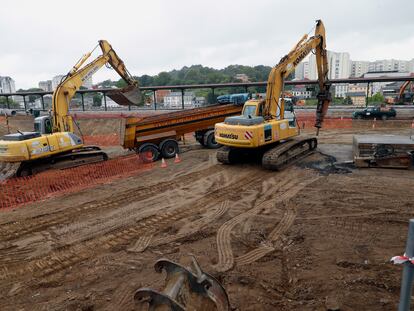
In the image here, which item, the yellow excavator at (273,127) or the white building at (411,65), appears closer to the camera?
the yellow excavator at (273,127)

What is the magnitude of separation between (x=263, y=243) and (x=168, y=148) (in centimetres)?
922

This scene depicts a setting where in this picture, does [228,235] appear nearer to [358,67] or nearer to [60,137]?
[60,137]

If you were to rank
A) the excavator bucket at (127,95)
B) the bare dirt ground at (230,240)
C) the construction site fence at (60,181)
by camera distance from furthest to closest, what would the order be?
the excavator bucket at (127,95) → the construction site fence at (60,181) → the bare dirt ground at (230,240)

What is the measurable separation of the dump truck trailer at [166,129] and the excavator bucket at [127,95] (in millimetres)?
1447

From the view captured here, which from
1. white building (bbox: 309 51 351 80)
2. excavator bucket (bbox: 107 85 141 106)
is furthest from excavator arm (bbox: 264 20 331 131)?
white building (bbox: 309 51 351 80)

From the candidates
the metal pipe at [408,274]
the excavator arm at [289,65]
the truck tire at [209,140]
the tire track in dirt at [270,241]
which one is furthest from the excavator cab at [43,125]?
the metal pipe at [408,274]

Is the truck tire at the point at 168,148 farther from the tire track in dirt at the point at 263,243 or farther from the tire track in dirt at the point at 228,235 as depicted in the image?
the tire track in dirt at the point at 263,243

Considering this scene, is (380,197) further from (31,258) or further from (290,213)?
(31,258)

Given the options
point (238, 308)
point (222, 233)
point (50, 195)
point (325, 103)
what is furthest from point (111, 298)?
point (325, 103)

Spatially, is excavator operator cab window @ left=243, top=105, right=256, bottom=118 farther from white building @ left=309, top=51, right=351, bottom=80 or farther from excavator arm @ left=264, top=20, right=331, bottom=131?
white building @ left=309, top=51, right=351, bottom=80

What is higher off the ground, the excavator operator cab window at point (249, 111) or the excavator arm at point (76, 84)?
the excavator arm at point (76, 84)

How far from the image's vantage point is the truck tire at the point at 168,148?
46.9 ft

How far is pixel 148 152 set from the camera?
1388cm

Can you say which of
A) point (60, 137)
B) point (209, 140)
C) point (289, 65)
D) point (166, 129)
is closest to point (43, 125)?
point (60, 137)
